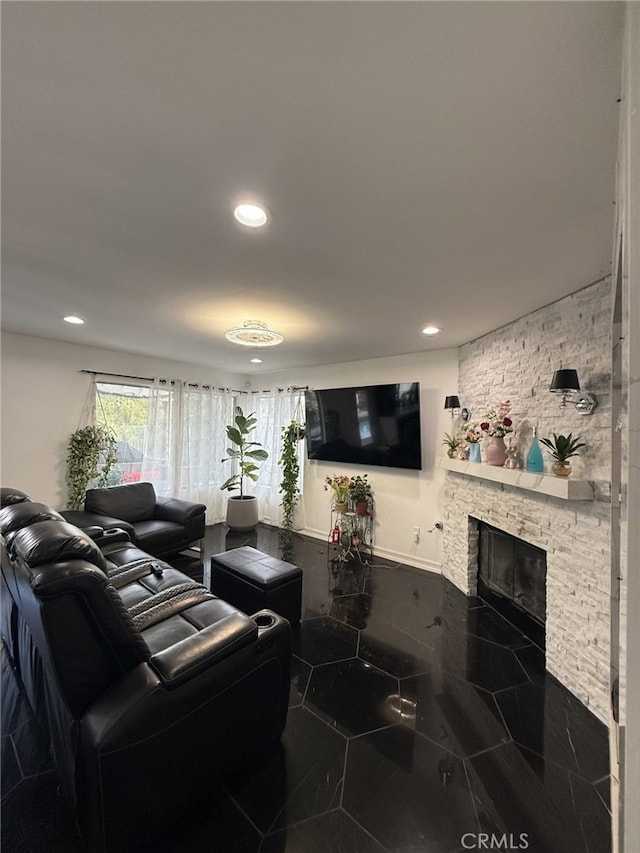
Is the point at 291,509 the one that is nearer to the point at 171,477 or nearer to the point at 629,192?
the point at 171,477

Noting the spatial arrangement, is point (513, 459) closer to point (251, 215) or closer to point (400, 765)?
point (400, 765)

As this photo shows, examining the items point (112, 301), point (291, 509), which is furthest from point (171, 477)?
point (112, 301)

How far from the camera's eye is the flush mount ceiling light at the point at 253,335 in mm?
2559

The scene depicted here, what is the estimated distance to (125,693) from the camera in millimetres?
1181

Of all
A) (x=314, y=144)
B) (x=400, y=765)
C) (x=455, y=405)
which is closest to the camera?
(x=314, y=144)

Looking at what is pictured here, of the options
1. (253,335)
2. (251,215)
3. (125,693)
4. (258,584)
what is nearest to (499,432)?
(253,335)

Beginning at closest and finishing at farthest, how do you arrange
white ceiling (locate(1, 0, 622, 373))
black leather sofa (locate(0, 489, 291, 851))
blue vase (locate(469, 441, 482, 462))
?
white ceiling (locate(1, 0, 622, 373))
black leather sofa (locate(0, 489, 291, 851))
blue vase (locate(469, 441, 482, 462))

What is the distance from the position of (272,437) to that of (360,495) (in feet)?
6.56

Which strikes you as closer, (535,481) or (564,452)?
(564,452)

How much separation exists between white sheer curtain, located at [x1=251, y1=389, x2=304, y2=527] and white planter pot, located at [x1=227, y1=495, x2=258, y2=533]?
416mm

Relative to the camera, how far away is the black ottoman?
2467mm

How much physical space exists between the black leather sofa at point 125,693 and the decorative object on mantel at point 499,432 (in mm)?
2122

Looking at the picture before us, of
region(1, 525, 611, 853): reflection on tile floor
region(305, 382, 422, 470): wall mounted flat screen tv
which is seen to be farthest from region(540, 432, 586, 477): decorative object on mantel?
region(305, 382, 422, 470): wall mounted flat screen tv

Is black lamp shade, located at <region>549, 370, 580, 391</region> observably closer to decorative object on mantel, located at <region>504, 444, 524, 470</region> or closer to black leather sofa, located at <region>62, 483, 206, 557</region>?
decorative object on mantel, located at <region>504, 444, 524, 470</region>
